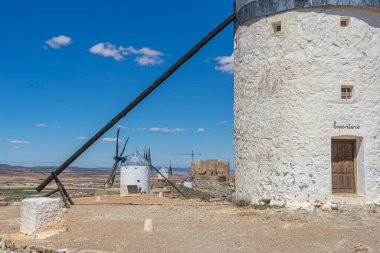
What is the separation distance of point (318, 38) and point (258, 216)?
211 inches

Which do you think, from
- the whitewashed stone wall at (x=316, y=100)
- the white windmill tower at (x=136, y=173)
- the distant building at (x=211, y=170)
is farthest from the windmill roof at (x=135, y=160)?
the distant building at (x=211, y=170)

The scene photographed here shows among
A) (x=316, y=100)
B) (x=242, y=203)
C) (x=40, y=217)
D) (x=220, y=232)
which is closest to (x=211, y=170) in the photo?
(x=242, y=203)

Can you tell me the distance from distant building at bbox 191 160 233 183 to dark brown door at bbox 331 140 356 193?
56.2 meters

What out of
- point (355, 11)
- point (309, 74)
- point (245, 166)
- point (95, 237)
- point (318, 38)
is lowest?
point (95, 237)

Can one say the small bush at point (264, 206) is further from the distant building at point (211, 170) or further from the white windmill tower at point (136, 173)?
the distant building at point (211, 170)

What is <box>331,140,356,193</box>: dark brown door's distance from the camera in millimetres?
12438

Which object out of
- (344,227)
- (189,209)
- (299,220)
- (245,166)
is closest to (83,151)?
(189,209)

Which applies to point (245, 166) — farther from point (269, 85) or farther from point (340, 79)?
point (340, 79)

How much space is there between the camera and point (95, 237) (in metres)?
9.20

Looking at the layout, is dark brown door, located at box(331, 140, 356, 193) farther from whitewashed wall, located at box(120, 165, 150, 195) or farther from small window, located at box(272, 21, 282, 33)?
whitewashed wall, located at box(120, 165, 150, 195)

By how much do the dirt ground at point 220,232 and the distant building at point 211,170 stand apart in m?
56.3

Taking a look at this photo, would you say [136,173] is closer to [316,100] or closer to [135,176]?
[135,176]

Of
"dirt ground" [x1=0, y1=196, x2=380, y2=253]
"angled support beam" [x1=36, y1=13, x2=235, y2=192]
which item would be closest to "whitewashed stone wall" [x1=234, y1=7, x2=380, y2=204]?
"dirt ground" [x1=0, y1=196, x2=380, y2=253]

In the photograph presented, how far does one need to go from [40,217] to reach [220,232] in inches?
164
